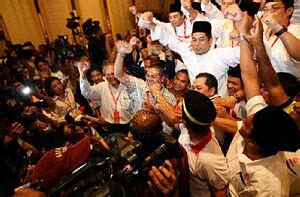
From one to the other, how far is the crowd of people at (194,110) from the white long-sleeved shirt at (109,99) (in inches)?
0.5

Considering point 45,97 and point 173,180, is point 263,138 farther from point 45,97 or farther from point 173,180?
point 45,97

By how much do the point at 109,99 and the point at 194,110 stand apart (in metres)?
1.76

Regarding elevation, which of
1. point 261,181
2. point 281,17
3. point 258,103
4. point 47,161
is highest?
point 281,17

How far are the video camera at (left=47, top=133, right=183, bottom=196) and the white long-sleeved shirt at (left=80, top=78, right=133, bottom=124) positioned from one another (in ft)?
5.21

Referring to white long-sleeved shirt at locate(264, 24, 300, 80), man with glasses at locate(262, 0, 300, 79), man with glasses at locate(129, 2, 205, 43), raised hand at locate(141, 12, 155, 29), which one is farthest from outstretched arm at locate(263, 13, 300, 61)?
man with glasses at locate(129, 2, 205, 43)

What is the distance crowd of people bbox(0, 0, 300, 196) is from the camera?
987 mm

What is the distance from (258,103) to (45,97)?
8.57 feet

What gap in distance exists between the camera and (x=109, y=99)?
2.70 metres

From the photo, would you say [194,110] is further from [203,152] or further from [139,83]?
[139,83]

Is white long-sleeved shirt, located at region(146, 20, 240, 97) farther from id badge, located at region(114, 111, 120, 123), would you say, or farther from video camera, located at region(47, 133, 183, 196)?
video camera, located at region(47, 133, 183, 196)

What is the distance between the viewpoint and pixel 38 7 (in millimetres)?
6359

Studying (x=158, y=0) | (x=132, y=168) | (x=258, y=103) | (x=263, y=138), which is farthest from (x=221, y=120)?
(x=158, y=0)

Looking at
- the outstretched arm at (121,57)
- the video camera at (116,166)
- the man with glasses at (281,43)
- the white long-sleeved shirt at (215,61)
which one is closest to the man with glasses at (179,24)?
the white long-sleeved shirt at (215,61)

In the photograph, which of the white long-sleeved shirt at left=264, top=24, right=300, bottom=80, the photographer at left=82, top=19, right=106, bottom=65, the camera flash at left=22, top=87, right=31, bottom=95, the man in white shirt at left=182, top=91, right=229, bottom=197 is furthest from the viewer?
the photographer at left=82, top=19, right=106, bottom=65
